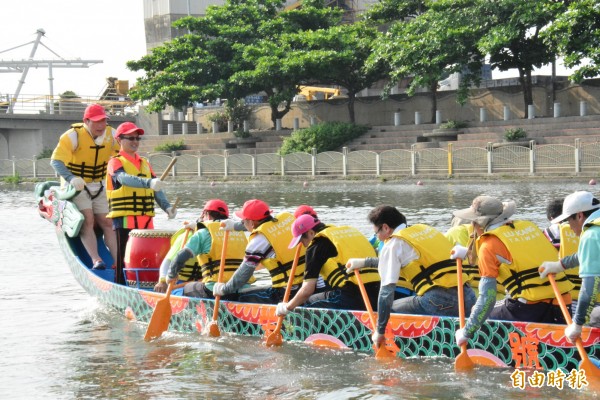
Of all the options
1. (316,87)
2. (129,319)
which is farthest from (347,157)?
(129,319)

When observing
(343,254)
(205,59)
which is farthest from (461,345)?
(205,59)

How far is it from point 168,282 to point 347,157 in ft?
83.8

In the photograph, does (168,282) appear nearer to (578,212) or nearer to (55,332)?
(55,332)

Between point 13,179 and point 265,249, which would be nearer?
point 265,249

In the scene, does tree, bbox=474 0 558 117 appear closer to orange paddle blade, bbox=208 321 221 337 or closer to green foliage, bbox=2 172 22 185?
green foliage, bbox=2 172 22 185

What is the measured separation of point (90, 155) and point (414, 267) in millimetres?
5458

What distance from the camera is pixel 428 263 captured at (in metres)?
8.48

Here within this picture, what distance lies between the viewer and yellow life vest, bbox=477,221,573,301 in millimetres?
7750

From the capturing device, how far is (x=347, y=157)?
35781 mm

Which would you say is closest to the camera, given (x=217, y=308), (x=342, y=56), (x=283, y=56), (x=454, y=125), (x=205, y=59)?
(x=217, y=308)

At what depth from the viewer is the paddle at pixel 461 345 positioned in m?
8.20

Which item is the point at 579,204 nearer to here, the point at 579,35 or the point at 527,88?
the point at 579,35

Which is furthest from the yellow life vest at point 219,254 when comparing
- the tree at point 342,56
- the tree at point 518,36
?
the tree at point 342,56

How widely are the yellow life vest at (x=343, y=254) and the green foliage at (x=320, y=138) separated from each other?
30.4 m
